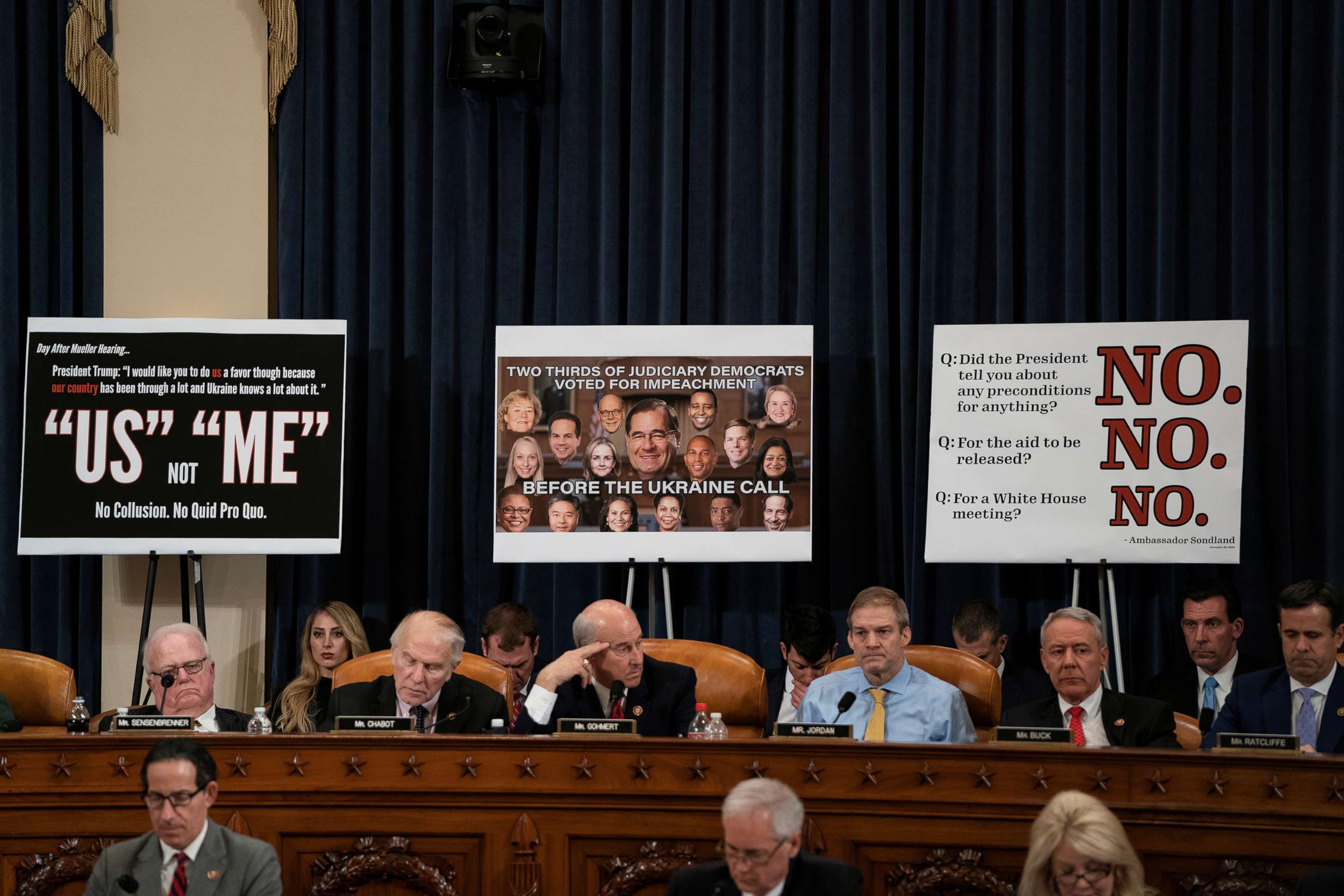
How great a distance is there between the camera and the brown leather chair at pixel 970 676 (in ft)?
14.2

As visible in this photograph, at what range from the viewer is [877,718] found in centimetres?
428

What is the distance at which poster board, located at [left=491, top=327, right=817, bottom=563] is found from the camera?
5.85 metres

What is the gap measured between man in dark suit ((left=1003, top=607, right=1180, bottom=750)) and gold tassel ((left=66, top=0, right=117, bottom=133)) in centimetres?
477

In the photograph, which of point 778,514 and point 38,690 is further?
point 778,514

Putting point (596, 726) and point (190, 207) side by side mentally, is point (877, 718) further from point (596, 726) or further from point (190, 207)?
point (190, 207)

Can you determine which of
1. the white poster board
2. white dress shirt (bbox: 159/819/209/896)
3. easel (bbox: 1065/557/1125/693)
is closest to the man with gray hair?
white dress shirt (bbox: 159/819/209/896)

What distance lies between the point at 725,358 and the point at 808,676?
4.56ft

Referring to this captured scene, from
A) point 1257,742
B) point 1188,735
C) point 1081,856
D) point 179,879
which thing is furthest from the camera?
point 1188,735

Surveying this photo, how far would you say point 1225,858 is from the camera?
338 cm

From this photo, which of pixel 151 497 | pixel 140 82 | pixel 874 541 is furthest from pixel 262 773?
pixel 140 82

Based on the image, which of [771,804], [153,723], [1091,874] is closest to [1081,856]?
[1091,874]

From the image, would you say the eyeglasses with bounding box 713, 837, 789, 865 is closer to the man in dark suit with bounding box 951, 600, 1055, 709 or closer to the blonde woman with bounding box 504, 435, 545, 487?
the man in dark suit with bounding box 951, 600, 1055, 709

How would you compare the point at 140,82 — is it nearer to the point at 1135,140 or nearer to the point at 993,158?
the point at 993,158

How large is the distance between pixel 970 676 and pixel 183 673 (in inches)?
91.2
